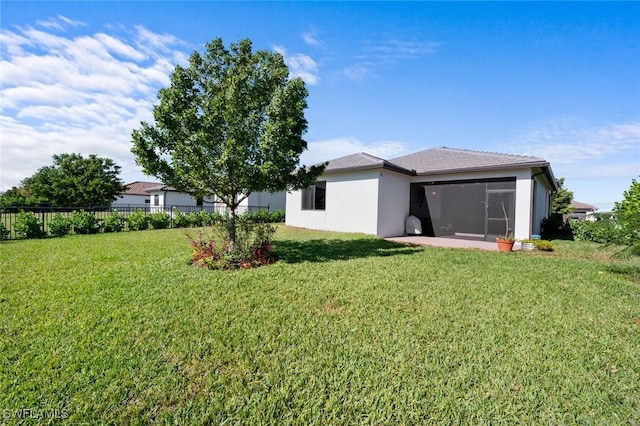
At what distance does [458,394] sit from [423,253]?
6268 millimetres

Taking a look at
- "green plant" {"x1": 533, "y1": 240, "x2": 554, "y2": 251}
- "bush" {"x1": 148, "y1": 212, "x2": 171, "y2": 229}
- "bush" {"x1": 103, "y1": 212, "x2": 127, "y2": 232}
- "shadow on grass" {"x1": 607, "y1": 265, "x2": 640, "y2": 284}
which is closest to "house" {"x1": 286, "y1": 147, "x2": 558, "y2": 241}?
"green plant" {"x1": 533, "y1": 240, "x2": 554, "y2": 251}

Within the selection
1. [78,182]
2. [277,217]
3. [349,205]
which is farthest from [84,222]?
[78,182]

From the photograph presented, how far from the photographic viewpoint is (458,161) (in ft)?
42.0

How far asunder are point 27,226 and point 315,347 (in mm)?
12261

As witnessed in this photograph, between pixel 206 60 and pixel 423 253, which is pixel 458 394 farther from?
pixel 206 60

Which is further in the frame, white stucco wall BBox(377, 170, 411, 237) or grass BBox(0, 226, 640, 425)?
white stucco wall BBox(377, 170, 411, 237)

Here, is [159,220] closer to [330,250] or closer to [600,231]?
[330,250]

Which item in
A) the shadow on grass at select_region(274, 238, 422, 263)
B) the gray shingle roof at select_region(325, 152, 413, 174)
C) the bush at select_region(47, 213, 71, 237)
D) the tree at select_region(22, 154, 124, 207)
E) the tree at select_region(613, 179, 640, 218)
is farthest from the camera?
the tree at select_region(22, 154, 124, 207)

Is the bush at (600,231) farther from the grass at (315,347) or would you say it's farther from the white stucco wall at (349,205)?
the white stucco wall at (349,205)

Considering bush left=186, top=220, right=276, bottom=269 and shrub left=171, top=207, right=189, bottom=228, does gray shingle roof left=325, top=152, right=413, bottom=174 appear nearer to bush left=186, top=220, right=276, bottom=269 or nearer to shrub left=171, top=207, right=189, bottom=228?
bush left=186, top=220, right=276, bottom=269

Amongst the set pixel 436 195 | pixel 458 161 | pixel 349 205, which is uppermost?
pixel 458 161

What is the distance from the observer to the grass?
216cm

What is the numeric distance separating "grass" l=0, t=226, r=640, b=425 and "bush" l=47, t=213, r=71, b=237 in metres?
6.24

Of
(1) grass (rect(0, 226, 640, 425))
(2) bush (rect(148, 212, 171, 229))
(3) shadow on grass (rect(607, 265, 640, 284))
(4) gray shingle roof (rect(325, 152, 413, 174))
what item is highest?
(4) gray shingle roof (rect(325, 152, 413, 174))
